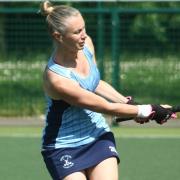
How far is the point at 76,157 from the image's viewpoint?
17.9 feet

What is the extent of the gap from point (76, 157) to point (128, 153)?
450 centimetres

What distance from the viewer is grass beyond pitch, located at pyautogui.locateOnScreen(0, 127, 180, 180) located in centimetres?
860

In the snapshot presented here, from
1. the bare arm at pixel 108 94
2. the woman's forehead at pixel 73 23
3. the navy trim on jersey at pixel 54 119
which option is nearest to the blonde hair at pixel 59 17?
the woman's forehead at pixel 73 23

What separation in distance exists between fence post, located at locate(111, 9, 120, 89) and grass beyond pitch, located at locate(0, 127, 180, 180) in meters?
1.24

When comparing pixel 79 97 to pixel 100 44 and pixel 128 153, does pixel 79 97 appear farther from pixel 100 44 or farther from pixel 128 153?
pixel 100 44

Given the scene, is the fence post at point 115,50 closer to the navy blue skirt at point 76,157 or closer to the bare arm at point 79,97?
the navy blue skirt at point 76,157

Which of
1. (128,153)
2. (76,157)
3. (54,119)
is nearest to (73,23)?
(54,119)

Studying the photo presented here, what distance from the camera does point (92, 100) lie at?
527 cm

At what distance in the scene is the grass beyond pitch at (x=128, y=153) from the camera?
860cm

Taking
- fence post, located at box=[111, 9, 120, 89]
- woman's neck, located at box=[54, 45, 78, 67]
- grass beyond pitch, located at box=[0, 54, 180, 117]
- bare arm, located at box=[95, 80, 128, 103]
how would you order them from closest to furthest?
woman's neck, located at box=[54, 45, 78, 67] < bare arm, located at box=[95, 80, 128, 103] < fence post, located at box=[111, 9, 120, 89] < grass beyond pitch, located at box=[0, 54, 180, 117]

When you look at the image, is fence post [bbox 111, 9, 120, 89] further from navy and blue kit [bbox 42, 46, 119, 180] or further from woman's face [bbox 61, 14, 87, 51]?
woman's face [bbox 61, 14, 87, 51]

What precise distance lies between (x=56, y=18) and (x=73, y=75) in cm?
38

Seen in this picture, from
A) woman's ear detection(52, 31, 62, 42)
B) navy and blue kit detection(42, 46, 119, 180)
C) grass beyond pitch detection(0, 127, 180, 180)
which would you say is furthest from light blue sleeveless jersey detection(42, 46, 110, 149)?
grass beyond pitch detection(0, 127, 180, 180)

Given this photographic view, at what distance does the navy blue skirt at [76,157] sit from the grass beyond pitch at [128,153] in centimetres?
293
